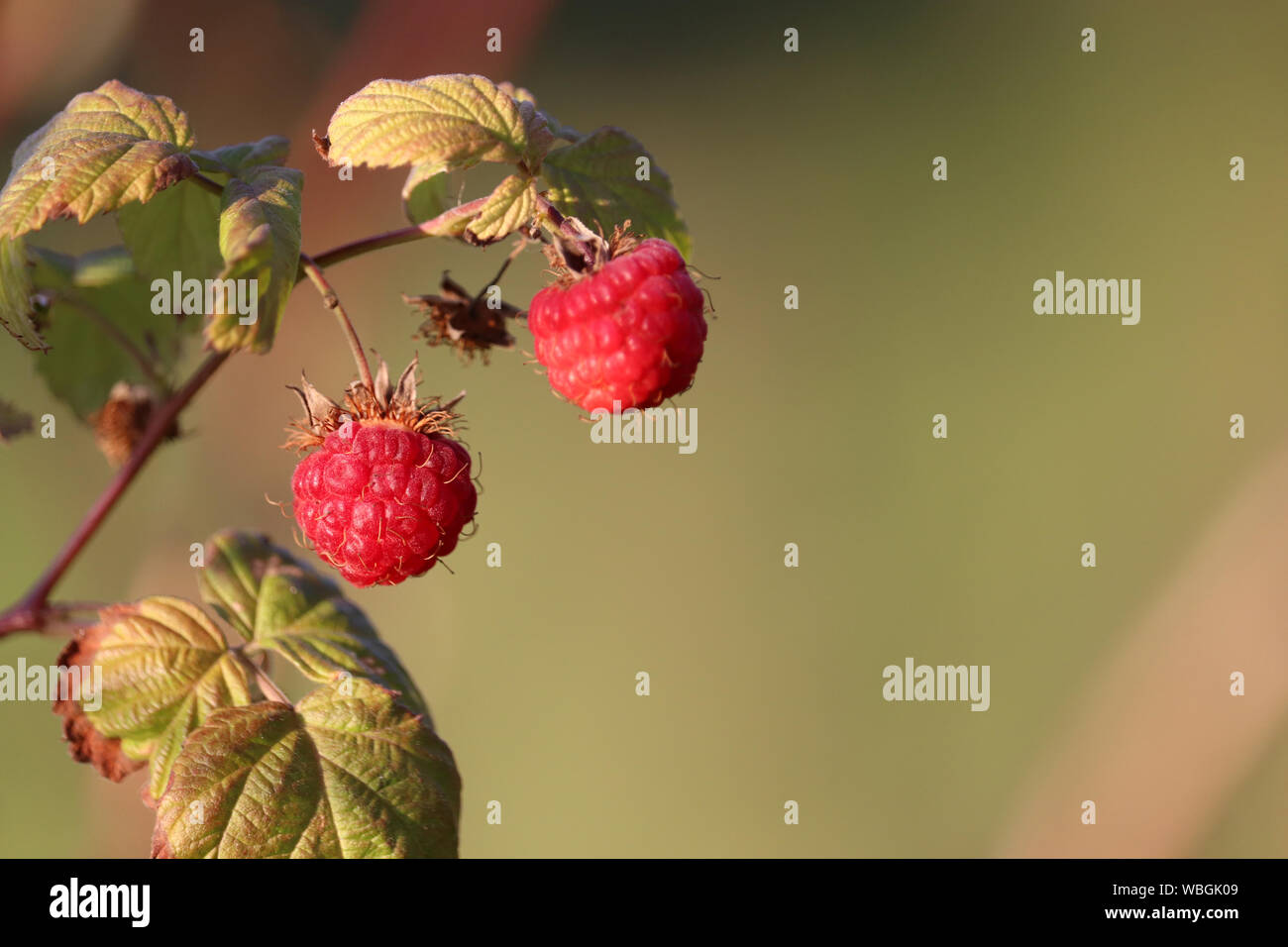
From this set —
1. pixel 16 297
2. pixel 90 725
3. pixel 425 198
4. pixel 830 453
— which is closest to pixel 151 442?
pixel 16 297

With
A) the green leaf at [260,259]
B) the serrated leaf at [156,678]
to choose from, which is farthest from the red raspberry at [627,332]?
the serrated leaf at [156,678]

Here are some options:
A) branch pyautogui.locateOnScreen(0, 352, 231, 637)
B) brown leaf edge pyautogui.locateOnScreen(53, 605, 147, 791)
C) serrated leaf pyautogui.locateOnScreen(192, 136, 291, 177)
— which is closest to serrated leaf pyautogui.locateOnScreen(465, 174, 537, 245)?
serrated leaf pyautogui.locateOnScreen(192, 136, 291, 177)

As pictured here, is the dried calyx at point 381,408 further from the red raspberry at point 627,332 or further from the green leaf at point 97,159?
the green leaf at point 97,159

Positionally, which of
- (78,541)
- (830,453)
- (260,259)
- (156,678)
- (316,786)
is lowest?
(316,786)

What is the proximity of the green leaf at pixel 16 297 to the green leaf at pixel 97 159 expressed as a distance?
2.9 inches

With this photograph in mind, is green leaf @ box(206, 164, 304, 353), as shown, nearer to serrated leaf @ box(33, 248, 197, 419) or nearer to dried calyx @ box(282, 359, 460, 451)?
dried calyx @ box(282, 359, 460, 451)

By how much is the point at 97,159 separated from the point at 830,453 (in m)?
3.88

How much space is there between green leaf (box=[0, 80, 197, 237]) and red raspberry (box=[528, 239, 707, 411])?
1.44 ft

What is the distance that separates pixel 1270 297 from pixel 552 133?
489 centimetres

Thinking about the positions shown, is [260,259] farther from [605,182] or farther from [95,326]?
[95,326]

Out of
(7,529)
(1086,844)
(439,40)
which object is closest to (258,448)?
(7,529)

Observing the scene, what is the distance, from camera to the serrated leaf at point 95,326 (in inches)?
61.6

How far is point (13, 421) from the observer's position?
141 cm

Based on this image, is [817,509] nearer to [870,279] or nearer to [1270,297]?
[870,279]
